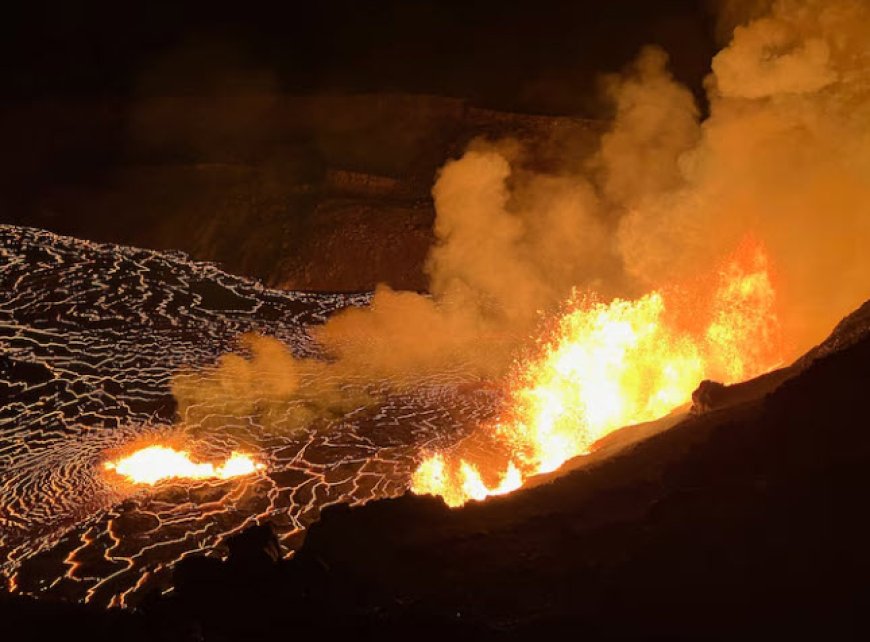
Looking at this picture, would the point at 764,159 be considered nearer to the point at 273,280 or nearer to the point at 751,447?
the point at 751,447

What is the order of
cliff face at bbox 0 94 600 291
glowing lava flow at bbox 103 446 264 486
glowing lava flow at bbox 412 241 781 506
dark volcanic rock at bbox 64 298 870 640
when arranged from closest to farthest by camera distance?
dark volcanic rock at bbox 64 298 870 640
glowing lava flow at bbox 103 446 264 486
glowing lava flow at bbox 412 241 781 506
cliff face at bbox 0 94 600 291

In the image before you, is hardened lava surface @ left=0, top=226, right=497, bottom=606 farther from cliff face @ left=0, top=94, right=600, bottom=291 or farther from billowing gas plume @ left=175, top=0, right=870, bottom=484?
cliff face @ left=0, top=94, right=600, bottom=291

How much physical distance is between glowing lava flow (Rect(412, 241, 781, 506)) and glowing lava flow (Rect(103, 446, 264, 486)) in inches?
90.8

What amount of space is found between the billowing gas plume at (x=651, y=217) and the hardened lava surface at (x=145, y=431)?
802 mm

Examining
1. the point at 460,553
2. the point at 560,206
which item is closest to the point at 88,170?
the point at 560,206

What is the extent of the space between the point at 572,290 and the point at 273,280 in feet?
24.7

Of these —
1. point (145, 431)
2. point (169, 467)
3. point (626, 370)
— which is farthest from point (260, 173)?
point (626, 370)

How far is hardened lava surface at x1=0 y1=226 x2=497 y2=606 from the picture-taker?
332 inches

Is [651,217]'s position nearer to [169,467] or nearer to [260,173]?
[169,467]

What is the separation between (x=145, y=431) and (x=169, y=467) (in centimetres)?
125

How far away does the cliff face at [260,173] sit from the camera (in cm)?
2009

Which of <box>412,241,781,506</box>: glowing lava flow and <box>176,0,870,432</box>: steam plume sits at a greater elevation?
<box>176,0,870,432</box>: steam plume

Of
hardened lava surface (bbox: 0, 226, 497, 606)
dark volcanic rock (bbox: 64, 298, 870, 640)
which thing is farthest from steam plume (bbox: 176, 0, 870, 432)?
dark volcanic rock (bbox: 64, 298, 870, 640)

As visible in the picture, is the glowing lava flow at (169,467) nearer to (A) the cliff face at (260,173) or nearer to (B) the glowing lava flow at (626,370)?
(B) the glowing lava flow at (626,370)
